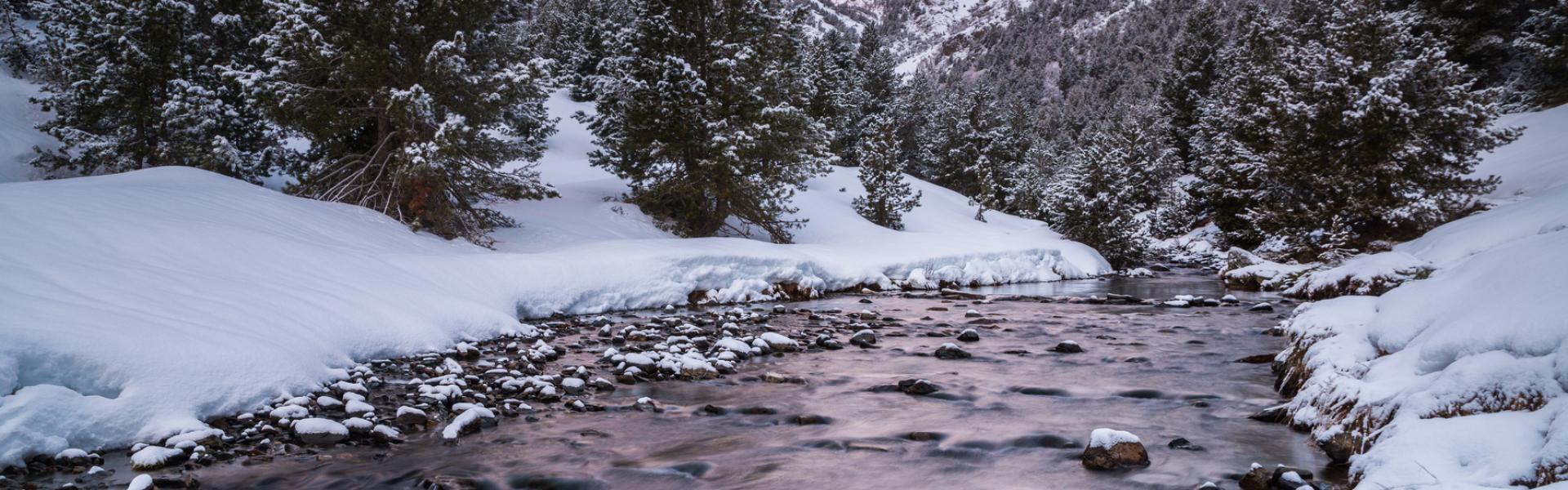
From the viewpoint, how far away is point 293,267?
29.2 feet

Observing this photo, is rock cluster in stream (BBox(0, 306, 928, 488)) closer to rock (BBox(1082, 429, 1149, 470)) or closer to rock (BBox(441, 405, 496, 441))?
rock (BBox(441, 405, 496, 441))

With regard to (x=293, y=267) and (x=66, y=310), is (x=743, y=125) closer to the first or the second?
(x=293, y=267)

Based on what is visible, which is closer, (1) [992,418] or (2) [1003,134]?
(1) [992,418]

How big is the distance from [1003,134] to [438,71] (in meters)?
45.1

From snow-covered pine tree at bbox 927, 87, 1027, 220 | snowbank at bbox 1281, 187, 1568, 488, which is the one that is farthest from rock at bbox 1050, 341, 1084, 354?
snow-covered pine tree at bbox 927, 87, 1027, 220

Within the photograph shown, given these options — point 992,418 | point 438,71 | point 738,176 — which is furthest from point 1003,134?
point 992,418

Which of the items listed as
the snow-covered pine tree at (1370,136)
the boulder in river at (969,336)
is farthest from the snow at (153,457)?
the snow-covered pine tree at (1370,136)

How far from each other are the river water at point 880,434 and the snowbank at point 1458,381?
0.53 meters

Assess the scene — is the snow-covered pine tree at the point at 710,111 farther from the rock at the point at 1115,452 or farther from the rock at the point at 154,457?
the rock at the point at 154,457

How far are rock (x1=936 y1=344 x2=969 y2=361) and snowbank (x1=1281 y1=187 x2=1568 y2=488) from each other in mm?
3963

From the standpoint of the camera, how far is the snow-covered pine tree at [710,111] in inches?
772

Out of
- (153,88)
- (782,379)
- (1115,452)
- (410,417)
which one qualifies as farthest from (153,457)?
(153,88)

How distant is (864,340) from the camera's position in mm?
10773

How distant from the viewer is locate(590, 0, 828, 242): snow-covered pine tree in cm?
1961
